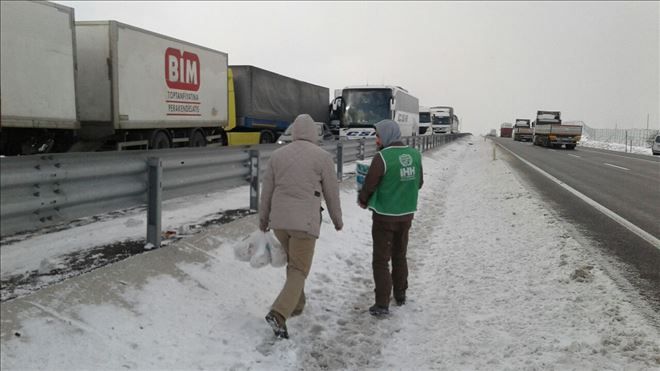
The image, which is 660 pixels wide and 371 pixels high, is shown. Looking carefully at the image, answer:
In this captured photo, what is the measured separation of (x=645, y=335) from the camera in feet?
13.2

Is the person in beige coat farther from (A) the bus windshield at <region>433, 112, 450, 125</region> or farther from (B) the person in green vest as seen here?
(A) the bus windshield at <region>433, 112, 450, 125</region>

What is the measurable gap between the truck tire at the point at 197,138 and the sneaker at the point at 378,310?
1104 centimetres

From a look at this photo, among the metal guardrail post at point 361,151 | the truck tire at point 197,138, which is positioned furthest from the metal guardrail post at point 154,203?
the truck tire at point 197,138

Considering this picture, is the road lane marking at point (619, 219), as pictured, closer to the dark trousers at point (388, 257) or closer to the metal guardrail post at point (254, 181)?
the dark trousers at point (388, 257)

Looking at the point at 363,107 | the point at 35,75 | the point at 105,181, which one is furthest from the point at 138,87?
the point at 363,107

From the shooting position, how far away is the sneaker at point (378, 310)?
A: 4.74 m

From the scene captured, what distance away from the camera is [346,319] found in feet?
15.1

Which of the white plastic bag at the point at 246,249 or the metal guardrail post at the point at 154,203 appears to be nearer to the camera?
the white plastic bag at the point at 246,249

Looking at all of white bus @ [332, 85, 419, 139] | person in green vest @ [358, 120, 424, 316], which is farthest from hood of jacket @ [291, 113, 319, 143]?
white bus @ [332, 85, 419, 139]

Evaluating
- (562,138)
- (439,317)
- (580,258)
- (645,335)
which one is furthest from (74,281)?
(562,138)

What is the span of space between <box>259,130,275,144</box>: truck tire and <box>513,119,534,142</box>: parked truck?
52.9m

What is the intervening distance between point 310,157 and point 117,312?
1.85 m

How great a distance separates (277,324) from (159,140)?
33.6 ft

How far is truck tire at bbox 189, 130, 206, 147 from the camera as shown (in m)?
14.8
